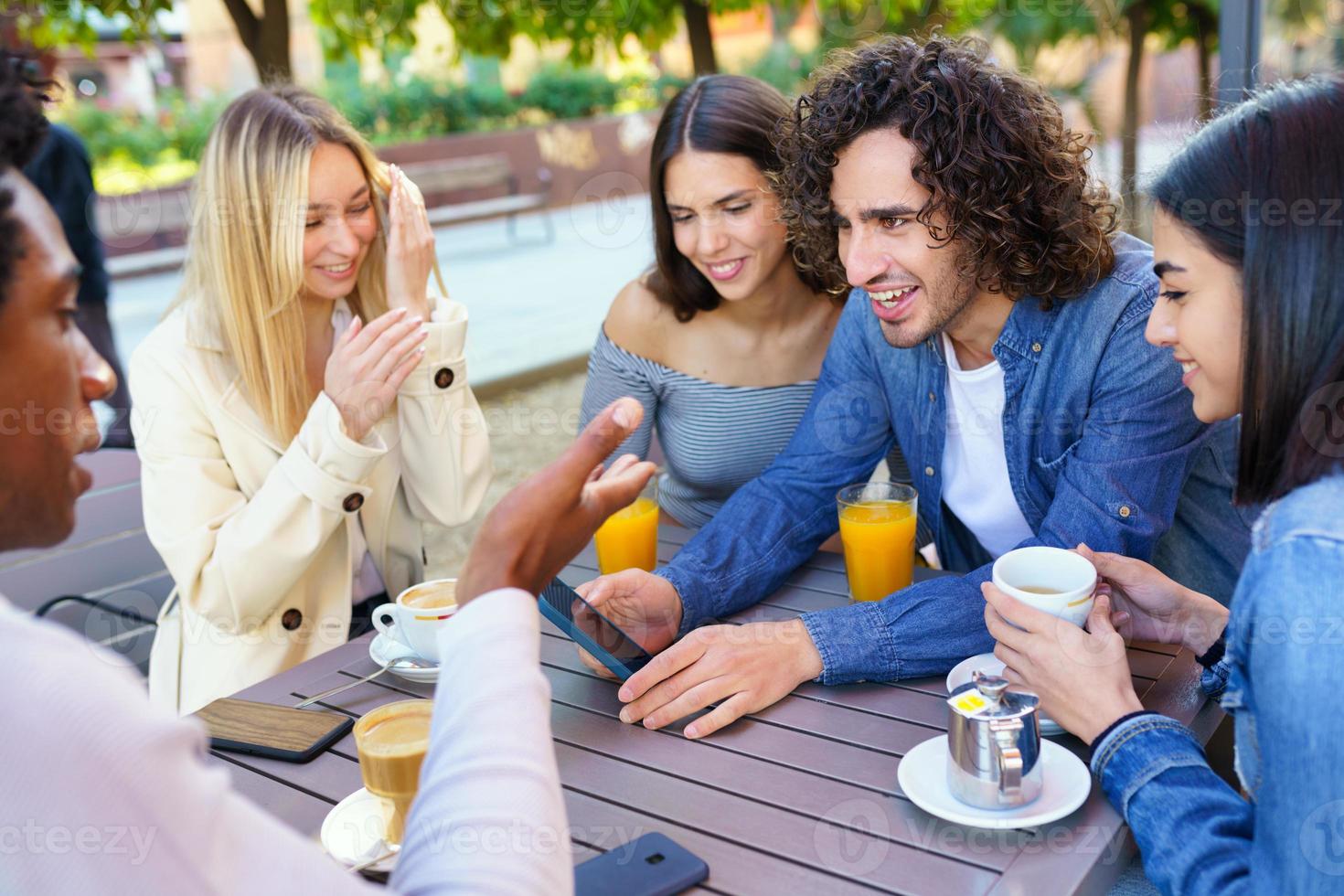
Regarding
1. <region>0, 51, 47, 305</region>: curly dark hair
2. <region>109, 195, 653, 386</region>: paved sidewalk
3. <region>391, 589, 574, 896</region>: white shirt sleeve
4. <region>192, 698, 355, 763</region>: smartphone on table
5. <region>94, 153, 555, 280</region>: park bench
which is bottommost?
<region>109, 195, 653, 386</region>: paved sidewalk

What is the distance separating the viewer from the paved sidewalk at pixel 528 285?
7699 mm

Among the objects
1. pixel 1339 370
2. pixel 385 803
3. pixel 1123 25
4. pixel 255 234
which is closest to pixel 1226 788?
pixel 1339 370

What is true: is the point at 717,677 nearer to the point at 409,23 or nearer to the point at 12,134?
the point at 12,134

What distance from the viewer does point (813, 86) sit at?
2.17 m

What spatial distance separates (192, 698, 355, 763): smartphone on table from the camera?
57.9 inches

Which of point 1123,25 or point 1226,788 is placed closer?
point 1226,788

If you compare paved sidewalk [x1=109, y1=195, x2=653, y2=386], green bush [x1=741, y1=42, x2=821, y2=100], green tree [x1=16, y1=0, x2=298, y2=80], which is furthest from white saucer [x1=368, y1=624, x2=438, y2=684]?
green bush [x1=741, y1=42, x2=821, y2=100]

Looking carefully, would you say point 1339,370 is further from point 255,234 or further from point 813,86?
point 255,234

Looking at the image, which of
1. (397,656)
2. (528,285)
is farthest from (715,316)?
(528,285)

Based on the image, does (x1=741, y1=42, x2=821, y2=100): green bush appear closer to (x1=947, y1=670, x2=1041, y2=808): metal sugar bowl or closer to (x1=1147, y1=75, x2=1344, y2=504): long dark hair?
(x1=1147, y1=75, x2=1344, y2=504): long dark hair

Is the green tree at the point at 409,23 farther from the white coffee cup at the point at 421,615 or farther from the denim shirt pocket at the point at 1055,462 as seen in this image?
the denim shirt pocket at the point at 1055,462

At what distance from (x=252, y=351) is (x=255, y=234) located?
23 centimetres

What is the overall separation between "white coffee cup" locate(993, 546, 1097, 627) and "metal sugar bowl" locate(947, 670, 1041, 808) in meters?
0.17

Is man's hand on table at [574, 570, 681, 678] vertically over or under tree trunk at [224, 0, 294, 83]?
under
